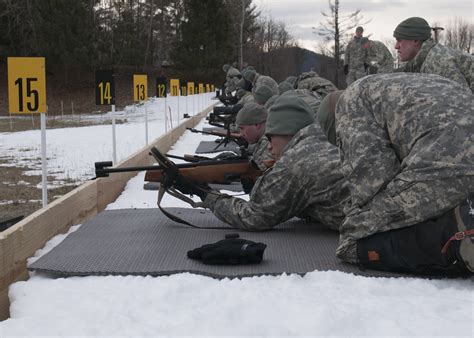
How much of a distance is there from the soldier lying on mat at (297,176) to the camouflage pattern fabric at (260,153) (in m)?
0.50

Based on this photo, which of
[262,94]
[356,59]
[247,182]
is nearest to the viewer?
[247,182]

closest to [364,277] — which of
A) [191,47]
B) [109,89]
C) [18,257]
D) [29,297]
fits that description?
[29,297]

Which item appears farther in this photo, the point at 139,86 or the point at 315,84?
the point at 139,86

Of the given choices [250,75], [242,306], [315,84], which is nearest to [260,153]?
[242,306]

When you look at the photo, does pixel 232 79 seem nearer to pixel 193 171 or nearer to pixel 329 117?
pixel 193 171

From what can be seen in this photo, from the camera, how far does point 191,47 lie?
55938mm

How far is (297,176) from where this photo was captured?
189 inches

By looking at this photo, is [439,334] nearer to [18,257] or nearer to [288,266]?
[288,266]

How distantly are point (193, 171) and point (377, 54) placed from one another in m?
10.6

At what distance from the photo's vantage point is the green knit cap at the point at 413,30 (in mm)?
6824

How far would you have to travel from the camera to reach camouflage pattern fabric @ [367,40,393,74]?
1488 centimetres

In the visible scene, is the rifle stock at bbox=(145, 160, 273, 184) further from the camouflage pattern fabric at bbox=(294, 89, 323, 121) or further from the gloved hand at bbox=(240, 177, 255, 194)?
the camouflage pattern fabric at bbox=(294, 89, 323, 121)

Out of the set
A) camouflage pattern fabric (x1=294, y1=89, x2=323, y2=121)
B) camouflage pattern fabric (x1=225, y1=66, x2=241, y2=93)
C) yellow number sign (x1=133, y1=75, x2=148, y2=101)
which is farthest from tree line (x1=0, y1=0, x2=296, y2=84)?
camouflage pattern fabric (x1=294, y1=89, x2=323, y2=121)

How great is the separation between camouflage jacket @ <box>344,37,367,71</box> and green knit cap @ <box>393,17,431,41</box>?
836 centimetres
